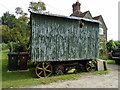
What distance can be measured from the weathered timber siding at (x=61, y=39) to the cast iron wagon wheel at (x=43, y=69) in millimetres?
499

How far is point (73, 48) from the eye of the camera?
678 centimetres

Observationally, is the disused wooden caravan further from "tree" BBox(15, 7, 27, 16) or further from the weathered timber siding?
"tree" BBox(15, 7, 27, 16)

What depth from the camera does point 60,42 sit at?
252 inches

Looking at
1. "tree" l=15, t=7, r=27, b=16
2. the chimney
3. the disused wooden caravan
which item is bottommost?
the disused wooden caravan

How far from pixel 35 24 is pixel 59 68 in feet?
11.4

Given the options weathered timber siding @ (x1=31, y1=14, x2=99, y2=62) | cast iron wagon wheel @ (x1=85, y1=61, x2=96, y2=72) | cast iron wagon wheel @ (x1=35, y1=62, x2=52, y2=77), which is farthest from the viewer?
cast iron wagon wheel @ (x1=85, y1=61, x2=96, y2=72)

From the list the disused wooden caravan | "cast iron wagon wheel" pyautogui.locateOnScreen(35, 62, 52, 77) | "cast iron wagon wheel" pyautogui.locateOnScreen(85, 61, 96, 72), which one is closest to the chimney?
the disused wooden caravan

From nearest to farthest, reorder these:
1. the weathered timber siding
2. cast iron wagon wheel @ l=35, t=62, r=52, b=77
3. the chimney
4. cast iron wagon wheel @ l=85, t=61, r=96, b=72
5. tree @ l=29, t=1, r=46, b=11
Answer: the weathered timber siding
cast iron wagon wheel @ l=35, t=62, r=52, b=77
cast iron wagon wheel @ l=85, t=61, r=96, b=72
tree @ l=29, t=1, r=46, b=11
the chimney

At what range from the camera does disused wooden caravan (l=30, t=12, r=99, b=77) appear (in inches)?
230

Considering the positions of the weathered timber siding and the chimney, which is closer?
the weathered timber siding

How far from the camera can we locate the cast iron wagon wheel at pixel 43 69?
240 inches

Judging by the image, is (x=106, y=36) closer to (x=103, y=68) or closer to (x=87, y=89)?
(x=103, y=68)

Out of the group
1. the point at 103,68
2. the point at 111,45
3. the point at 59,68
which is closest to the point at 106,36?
the point at 111,45

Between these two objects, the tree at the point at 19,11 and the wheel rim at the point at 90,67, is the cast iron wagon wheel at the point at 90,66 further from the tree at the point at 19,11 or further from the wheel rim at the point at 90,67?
Result: the tree at the point at 19,11
